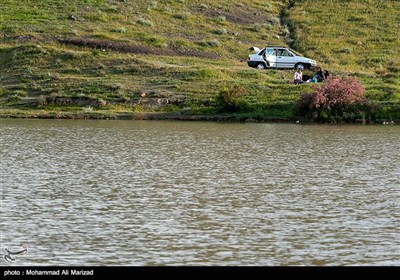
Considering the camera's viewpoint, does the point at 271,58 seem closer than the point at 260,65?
Yes

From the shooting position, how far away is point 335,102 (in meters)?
47.6

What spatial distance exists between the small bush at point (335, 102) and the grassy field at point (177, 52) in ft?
3.39

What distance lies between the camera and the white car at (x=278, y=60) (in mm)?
58625

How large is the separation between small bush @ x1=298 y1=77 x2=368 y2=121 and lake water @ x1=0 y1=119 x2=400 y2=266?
814 centimetres

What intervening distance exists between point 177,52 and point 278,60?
7295 millimetres

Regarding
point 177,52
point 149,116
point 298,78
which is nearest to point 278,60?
point 298,78

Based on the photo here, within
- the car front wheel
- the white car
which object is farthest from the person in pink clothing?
the car front wheel

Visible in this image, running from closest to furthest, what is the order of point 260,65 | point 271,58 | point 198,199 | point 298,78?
point 198,199 < point 298,78 < point 271,58 < point 260,65

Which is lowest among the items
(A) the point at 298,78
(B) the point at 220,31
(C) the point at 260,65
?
(A) the point at 298,78

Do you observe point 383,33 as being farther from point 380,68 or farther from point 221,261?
point 221,261

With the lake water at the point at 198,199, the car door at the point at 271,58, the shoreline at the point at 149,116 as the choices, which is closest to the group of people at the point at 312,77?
the car door at the point at 271,58

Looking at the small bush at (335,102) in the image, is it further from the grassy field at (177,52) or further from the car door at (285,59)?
the car door at (285,59)

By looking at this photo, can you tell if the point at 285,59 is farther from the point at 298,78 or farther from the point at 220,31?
the point at 220,31

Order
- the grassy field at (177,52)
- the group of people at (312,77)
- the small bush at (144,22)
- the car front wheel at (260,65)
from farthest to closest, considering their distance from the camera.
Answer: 1. the small bush at (144,22)
2. the car front wheel at (260,65)
3. the group of people at (312,77)
4. the grassy field at (177,52)
